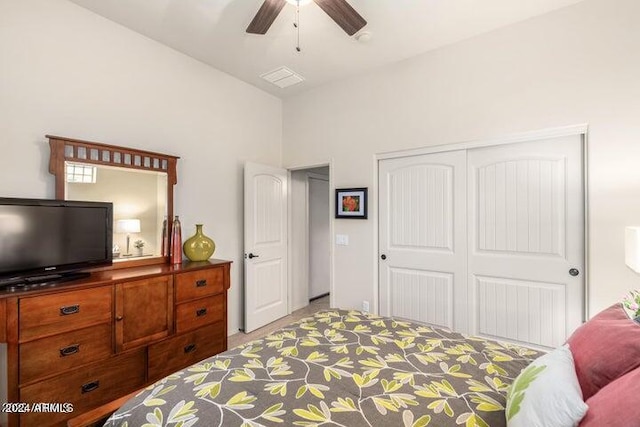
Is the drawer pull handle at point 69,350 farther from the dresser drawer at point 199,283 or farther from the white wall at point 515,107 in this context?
the white wall at point 515,107

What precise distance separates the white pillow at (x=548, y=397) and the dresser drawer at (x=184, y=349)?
230 centimetres

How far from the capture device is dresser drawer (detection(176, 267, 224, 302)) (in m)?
2.40

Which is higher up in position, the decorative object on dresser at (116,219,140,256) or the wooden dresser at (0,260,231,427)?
the decorative object on dresser at (116,219,140,256)

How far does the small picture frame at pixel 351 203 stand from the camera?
3.34 metres

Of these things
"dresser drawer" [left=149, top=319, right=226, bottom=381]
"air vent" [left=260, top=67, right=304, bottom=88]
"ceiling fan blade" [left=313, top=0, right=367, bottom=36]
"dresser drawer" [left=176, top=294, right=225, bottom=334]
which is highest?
"air vent" [left=260, top=67, right=304, bottom=88]

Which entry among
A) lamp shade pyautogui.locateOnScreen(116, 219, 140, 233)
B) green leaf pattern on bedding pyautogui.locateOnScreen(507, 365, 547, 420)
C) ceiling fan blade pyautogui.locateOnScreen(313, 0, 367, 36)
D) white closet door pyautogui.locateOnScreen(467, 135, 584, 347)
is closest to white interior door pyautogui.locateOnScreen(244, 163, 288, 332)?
lamp shade pyautogui.locateOnScreen(116, 219, 140, 233)

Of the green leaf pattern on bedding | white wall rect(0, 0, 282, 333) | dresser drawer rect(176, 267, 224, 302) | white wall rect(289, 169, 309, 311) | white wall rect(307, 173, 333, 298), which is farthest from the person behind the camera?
white wall rect(307, 173, 333, 298)

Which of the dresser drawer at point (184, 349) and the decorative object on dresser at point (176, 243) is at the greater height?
the decorative object on dresser at point (176, 243)

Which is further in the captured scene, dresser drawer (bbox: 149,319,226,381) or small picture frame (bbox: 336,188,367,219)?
small picture frame (bbox: 336,188,367,219)

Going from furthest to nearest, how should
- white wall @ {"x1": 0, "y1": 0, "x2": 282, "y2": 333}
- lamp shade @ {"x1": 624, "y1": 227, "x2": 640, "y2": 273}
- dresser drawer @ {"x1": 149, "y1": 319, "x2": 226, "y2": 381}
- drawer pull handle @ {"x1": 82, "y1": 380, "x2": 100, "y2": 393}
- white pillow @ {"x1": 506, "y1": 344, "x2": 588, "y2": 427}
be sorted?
dresser drawer @ {"x1": 149, "y1": 319, "x2": 226, "y2": 381}
white wall @ {"x1": 0, "y1": 0, "x2": 282, "y2": 333}
drawer pull handle @ {"x1": 82, "y1": 380, "x2": 100, "y2": 393}
lamp shade @ {"x1": 624, "y1": 227, "x2": 640, "y2": 273}
white pillow @ {"x1": 506, "y1": 344, "x2": 588, "y2": 427}

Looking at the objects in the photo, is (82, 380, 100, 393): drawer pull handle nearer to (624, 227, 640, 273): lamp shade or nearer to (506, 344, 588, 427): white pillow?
(506, 344, 588, 427): white pillow

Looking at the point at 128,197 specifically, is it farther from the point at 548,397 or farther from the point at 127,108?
the point at 548,397

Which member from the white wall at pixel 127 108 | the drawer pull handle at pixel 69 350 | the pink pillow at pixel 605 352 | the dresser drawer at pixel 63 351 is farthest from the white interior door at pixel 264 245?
the pink pillow at pixel 605 352

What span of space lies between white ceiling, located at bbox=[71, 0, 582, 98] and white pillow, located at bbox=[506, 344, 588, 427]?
2.48 meters
